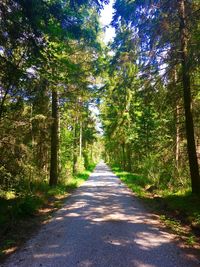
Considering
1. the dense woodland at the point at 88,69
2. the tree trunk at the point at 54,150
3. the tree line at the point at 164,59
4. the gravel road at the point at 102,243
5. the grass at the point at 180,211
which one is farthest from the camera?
the tree trunk at the point at 54,150

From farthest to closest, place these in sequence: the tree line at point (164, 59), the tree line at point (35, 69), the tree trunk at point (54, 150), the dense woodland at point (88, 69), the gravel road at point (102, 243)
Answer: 1. the tree trunk at point (54, 150)
2. the tree line at point (164, 59)
3. the dense woodland at point (88, 69)
4. the tree line at point (35, 69)
5. the gravel road at point (102, 243)

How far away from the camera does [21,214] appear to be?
867 cm

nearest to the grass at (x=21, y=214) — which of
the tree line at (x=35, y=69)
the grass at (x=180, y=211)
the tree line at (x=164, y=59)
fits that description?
the tree line at (x=35, y=69)

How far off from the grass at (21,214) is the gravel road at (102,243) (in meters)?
0.37

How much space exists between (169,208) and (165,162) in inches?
253

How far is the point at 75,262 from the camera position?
505cm

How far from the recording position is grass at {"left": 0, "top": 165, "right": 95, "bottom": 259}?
261 inches

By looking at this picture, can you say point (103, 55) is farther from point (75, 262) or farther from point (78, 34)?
point (75, 262)

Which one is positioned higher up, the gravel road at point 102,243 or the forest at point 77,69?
the forest at point 77,69

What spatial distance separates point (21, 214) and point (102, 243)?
359cm

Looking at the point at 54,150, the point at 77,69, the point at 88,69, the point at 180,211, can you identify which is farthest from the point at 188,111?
the point at 54,150

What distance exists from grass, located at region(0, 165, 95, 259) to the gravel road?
369 mm

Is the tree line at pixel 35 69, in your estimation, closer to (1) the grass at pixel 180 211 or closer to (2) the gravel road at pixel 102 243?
(2) the gravel road at pixel 102 243

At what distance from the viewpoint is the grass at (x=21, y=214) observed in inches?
261
